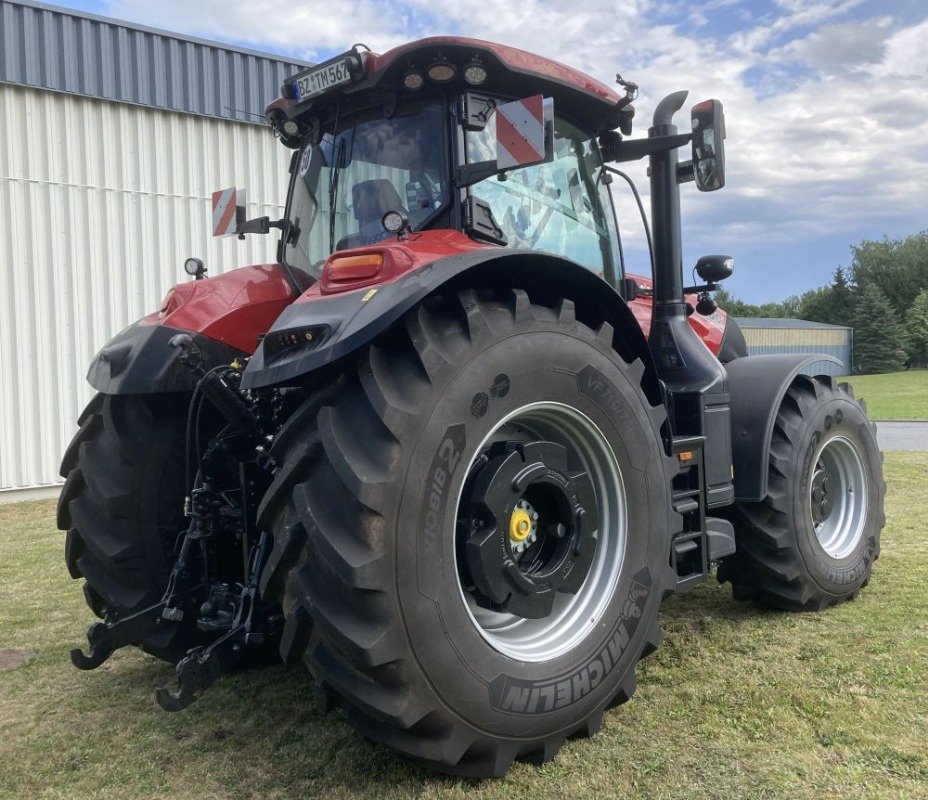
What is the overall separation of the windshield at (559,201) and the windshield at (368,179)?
0.16 m

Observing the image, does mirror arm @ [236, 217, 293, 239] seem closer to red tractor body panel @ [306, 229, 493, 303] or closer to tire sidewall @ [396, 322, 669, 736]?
red tractor body panel @ [306, 229, 493, 303]

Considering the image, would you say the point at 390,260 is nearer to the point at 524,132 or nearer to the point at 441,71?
the point at 524,132

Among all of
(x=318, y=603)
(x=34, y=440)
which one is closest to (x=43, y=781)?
(x=318, y=603)

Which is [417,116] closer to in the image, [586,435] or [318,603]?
[586,435]

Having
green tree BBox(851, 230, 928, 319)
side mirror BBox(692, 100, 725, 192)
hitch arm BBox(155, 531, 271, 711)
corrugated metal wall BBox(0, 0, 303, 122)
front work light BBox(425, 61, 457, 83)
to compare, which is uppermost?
green tree BBox(851, 230, 928, 319)

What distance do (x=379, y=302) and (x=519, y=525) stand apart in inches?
33.5

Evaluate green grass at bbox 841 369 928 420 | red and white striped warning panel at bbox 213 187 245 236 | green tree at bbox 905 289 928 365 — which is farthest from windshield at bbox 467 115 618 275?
green tree at bbox 905 289 928 365

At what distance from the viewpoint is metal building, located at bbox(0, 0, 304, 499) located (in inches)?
345

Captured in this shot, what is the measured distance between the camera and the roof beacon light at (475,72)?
3.05 metres

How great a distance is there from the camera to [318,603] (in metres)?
2.24

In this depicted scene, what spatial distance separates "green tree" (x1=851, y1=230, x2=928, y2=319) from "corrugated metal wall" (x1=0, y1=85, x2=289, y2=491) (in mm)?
71354

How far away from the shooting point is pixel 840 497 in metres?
4.55

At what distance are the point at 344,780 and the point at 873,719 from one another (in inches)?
69.0

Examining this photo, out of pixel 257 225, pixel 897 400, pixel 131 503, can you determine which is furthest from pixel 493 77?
pixel 897 400
